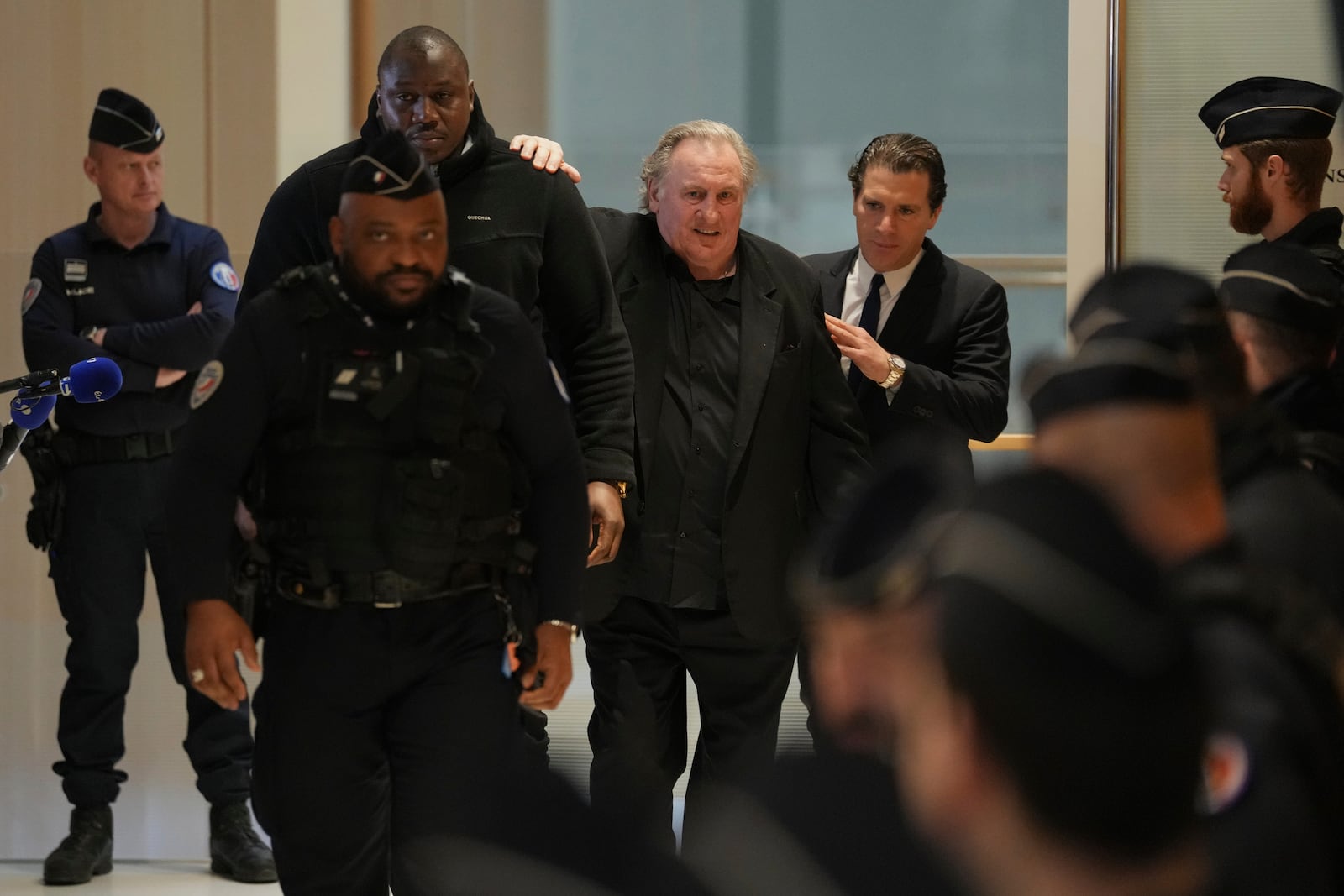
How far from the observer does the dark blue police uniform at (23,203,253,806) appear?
4.20 meters

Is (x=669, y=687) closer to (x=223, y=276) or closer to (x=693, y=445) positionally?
(x=693, y=445)

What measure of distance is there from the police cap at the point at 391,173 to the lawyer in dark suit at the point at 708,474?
96 cm

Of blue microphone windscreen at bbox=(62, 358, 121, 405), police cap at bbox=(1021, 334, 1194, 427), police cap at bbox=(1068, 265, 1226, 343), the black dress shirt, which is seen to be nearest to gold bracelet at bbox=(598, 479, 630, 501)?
the black dress shirt

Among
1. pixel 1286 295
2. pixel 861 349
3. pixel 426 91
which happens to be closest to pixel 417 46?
pixel 426 91

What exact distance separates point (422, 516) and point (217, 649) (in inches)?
14.6

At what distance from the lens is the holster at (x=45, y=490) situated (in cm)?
419

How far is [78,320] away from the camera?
14.0 feet

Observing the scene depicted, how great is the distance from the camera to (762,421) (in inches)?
139

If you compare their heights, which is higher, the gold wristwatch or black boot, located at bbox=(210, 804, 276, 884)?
the gold wristwatch

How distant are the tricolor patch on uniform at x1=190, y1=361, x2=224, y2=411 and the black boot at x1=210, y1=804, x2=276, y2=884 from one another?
1990 millimetres

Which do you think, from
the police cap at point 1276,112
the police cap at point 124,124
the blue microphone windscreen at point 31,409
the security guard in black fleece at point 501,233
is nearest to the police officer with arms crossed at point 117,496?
the police cap at point 124,124

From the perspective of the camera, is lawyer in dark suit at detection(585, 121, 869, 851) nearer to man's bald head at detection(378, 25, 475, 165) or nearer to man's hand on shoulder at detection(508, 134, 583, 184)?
man's hand on shoulder at detection(508, 134, 583, 184)

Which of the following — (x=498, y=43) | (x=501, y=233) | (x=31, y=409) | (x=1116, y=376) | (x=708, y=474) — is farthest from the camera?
(x=498, y=43)

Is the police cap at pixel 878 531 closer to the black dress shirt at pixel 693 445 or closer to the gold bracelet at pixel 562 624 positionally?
the gold bracelet at pixel 562 624
